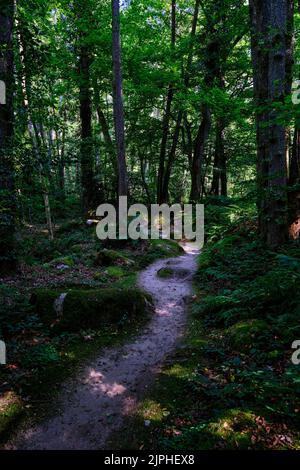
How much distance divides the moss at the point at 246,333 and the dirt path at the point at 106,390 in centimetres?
121

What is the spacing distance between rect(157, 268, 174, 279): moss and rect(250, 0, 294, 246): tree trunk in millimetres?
3051

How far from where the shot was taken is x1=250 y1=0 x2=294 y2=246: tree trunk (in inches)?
303

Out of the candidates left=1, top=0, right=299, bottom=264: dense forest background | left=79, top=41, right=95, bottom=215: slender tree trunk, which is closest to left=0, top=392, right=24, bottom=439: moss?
left=1, top=0, right=299, bottom=264: dense forest background

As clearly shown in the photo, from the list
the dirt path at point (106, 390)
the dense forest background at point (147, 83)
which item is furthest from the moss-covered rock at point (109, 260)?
the dirt path at point (106, 390)

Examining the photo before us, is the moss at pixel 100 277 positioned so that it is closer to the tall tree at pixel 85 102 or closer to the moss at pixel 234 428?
the moss at pixel 234 428

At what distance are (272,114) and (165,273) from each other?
544cm

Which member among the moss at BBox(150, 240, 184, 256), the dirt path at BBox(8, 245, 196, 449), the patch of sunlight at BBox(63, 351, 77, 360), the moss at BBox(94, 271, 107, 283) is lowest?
the dirt path at BBox(8, 245, 196, 449)

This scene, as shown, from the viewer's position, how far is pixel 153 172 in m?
27.3

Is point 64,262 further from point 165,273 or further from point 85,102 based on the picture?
point 85,102

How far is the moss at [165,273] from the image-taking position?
10.5 metres

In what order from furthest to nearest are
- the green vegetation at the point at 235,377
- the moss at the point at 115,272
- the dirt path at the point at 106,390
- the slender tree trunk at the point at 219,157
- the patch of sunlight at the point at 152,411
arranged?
the slender tree trunk at the point at 219,157, the moss at the point at 115,272, the patch of sunlight at the point at 152,411, the dirt path at the point at 106,390, the green vegetation at the point at 235,377

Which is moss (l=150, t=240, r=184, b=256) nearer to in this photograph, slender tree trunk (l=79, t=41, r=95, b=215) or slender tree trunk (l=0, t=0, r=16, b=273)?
slender tree trunk (l=79, t=41, r=95, b=215)

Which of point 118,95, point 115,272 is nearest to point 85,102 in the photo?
point 118,95
